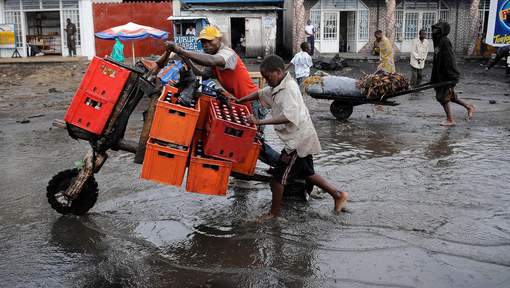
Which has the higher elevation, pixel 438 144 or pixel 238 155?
pixel 238 155

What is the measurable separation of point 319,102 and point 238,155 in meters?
9.39

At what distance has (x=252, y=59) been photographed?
2636 cm

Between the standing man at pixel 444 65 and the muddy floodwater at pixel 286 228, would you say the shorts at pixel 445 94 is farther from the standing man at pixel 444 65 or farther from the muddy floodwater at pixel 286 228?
the muddy floodwater at pixel 286 228

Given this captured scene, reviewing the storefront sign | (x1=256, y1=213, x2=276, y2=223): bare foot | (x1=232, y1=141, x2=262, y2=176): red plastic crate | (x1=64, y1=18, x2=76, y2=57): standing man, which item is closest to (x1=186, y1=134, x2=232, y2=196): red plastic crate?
(x1=232, y1=141, x2=262, y2=176): red plastic crate

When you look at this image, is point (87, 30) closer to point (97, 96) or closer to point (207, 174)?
point (97, 96)

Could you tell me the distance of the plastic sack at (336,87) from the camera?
1016cm

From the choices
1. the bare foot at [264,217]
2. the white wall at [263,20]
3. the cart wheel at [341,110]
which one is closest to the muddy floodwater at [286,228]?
the bare foot at [264,217]

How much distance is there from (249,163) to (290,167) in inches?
16.6

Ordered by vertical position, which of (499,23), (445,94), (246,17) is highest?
(246,17)

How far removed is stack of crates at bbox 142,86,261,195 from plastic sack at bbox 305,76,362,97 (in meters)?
5.40

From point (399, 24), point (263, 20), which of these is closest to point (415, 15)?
point (399, 24)

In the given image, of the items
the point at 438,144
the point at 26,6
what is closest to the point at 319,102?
the point at 438,144

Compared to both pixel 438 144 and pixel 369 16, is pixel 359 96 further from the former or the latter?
pixel 369 16

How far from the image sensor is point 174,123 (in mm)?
4570
